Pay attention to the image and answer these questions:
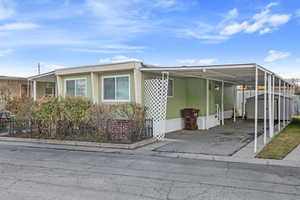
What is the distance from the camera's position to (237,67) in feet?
28.0

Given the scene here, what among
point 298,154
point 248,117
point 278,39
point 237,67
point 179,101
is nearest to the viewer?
point 298,154

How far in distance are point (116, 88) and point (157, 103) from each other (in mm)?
2054

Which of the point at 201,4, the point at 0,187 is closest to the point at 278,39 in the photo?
the point at 201,4

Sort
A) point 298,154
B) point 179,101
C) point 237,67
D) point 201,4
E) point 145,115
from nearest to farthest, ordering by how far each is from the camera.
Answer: point 298,154, point 237,67, point 145,115, point 201,4, point 179,101

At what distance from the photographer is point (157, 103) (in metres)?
10.5

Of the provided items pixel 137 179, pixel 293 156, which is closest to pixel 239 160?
pixel 293 156

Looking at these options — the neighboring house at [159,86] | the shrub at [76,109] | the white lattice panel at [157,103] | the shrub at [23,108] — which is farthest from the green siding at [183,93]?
the shrub at [23,108]

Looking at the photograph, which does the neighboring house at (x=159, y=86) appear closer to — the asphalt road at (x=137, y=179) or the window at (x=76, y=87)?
the window at (x=76, y=87)

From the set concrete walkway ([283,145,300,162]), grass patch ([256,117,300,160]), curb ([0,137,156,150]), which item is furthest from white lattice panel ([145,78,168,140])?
concrete walkway ([283,145,300,162])

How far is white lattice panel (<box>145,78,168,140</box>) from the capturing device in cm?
1031

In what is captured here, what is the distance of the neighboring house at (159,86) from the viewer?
10.4 metres

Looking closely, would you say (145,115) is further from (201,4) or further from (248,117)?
(248,117)

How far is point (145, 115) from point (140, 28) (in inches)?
308

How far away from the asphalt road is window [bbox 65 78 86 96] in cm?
532
